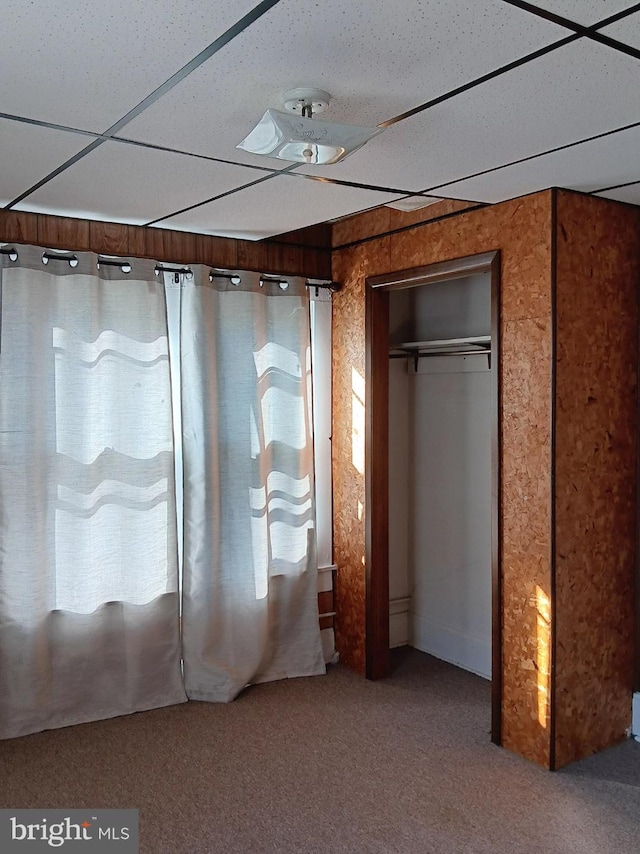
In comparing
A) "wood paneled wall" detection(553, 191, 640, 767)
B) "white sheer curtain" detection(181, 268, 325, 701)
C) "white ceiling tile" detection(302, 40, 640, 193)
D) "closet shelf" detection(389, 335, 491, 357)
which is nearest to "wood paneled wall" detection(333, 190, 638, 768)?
"wood paneled wall" detection(553, 191, 640, 767)

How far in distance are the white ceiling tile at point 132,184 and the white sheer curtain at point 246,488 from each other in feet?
2.07

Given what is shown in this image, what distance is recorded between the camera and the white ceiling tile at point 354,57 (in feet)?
5.28

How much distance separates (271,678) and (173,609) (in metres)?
0.71

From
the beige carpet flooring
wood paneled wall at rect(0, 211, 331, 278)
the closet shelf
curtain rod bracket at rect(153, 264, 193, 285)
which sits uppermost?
wood paneled wall at rect(0, 211, 331, 278)

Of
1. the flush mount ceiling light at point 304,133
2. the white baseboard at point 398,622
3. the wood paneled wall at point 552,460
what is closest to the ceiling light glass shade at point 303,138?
the flush mount ceiling light at point 304,133

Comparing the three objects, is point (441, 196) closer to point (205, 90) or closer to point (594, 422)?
point (594, 422)

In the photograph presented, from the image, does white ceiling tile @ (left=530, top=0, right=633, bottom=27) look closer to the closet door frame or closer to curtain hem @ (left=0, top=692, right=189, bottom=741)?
the closet door frame

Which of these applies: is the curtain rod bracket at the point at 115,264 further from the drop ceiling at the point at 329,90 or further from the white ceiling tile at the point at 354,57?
the white ceiling tile at the point at 354,57

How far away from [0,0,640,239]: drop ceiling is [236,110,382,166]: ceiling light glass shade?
83 millimetres

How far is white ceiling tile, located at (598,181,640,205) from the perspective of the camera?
3.09 m

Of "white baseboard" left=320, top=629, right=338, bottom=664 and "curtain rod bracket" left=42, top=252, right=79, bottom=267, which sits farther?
"white baseboard" left=320, top=629, right=338, bottom=664

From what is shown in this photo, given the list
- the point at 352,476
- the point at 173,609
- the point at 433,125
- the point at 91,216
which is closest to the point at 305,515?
the point at 352,476

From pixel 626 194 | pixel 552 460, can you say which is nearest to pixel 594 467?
pixel 552 460

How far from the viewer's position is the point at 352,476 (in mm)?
4363
